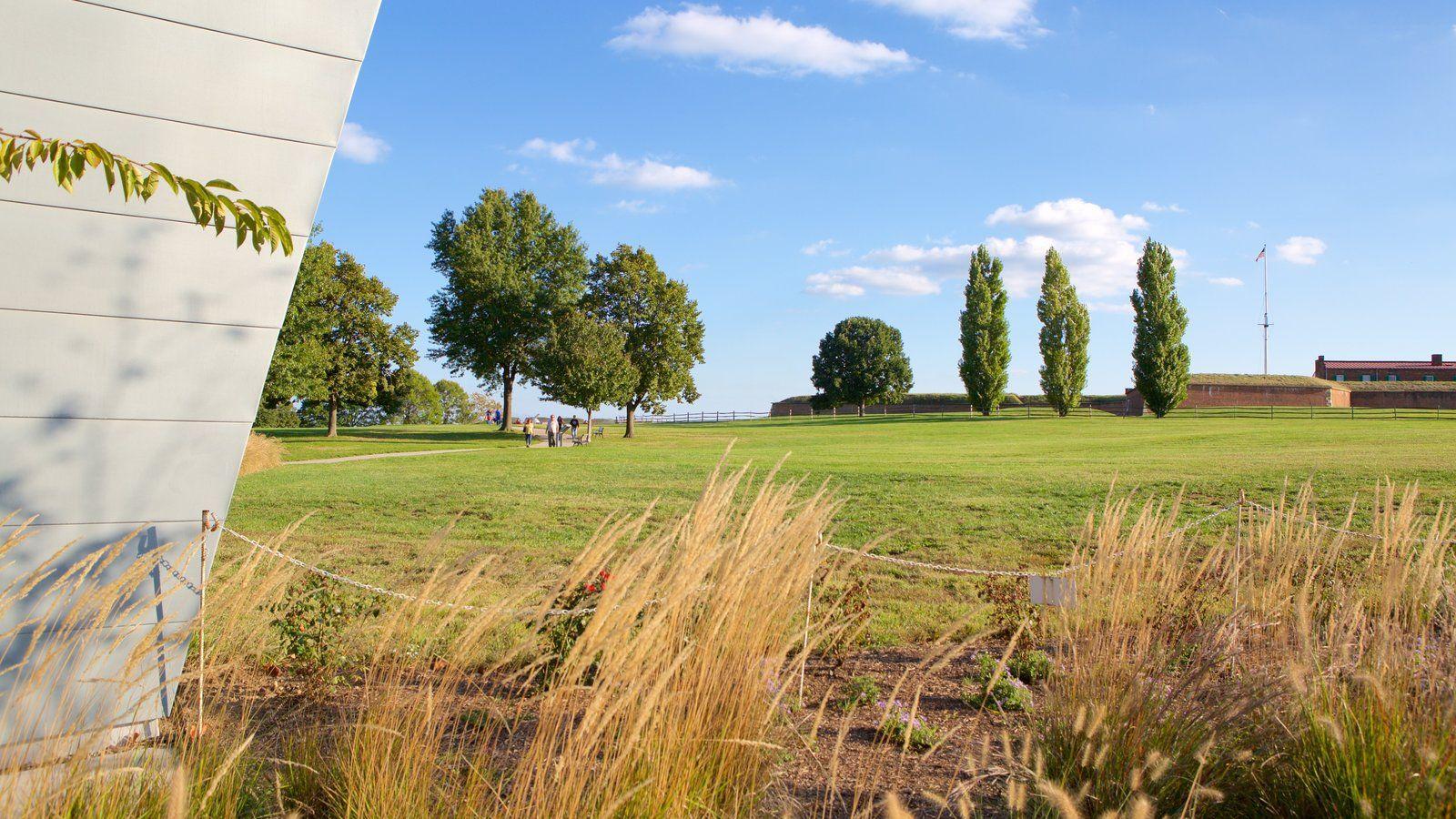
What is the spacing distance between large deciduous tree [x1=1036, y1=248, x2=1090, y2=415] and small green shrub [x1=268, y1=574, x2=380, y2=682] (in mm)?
51245

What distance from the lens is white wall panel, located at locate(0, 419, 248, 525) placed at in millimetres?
3561

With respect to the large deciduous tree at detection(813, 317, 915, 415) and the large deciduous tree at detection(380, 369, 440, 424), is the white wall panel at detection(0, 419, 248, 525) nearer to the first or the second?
the large deciduous tree at detection(380, 369, 440, 424)

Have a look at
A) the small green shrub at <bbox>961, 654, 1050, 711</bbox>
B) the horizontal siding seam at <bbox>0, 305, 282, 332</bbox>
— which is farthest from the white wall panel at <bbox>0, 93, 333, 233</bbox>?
the small green shrub at <bbox>961, 654, 1050, 711</bbox>

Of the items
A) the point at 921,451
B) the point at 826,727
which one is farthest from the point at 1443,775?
the point at 921,451

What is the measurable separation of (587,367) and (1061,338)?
29540mm

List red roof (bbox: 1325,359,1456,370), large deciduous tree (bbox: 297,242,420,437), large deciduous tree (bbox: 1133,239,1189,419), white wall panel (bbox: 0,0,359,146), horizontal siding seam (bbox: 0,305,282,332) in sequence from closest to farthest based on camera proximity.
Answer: white wall panel (bbox: 0,0,359,146), horizontal siding seam (bbox: 0,305,282,332), large deciduous tree (bbox: 297,242,420,437), large deciduous tree (bbox: 1133,239,1189,419), red roof (bbox: 1325,359,1456,370)

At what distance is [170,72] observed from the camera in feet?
11.7

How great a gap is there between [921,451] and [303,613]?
22148 millimetres

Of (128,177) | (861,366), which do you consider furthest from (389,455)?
(861,366)

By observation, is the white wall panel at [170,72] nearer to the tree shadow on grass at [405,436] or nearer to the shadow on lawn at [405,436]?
the tree shadow on grass at [405,436]

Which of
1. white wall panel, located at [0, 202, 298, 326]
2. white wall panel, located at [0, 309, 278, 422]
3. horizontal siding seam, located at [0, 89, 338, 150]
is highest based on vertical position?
horizontal siding seam, located at [0, 89, 338, 150]

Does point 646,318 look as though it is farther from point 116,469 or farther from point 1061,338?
point 116,469

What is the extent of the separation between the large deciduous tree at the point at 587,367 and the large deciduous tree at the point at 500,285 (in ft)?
15.1

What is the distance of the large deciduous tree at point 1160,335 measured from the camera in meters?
50.3
